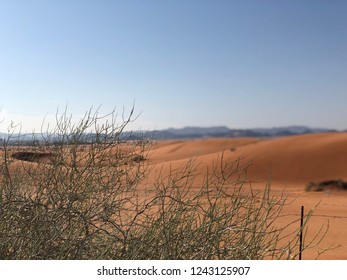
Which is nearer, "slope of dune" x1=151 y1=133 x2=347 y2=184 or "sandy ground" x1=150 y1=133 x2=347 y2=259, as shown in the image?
"sandy ground" x1=150 y1=133 x2=347 y2=259

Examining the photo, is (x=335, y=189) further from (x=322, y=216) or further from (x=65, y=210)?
(x=65, y=210)

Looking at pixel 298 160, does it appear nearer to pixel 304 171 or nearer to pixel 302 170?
pixel 302 170

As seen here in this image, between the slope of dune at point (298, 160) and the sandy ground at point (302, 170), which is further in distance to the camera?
the slope of dune at point (298, 160)

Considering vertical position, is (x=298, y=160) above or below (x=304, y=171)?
above

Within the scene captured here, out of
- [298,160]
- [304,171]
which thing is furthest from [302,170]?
[298,160]

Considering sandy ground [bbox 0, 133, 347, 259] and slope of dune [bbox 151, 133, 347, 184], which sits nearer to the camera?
sandy ground [bbox 0, 133, 347, 259]

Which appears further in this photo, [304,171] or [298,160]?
[298,160]

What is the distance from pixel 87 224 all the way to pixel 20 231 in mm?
556

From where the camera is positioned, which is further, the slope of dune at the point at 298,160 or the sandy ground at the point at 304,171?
the slope of dune at the point at 298,160

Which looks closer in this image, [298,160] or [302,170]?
[302,170]

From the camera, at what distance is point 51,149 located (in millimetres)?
5188

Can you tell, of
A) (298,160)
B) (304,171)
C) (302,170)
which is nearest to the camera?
(304,171)

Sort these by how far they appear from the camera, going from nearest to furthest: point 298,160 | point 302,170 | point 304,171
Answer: point 304,171 < point 302,170 < point 298,160

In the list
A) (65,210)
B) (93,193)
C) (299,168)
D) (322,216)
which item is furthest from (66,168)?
(299,168)
